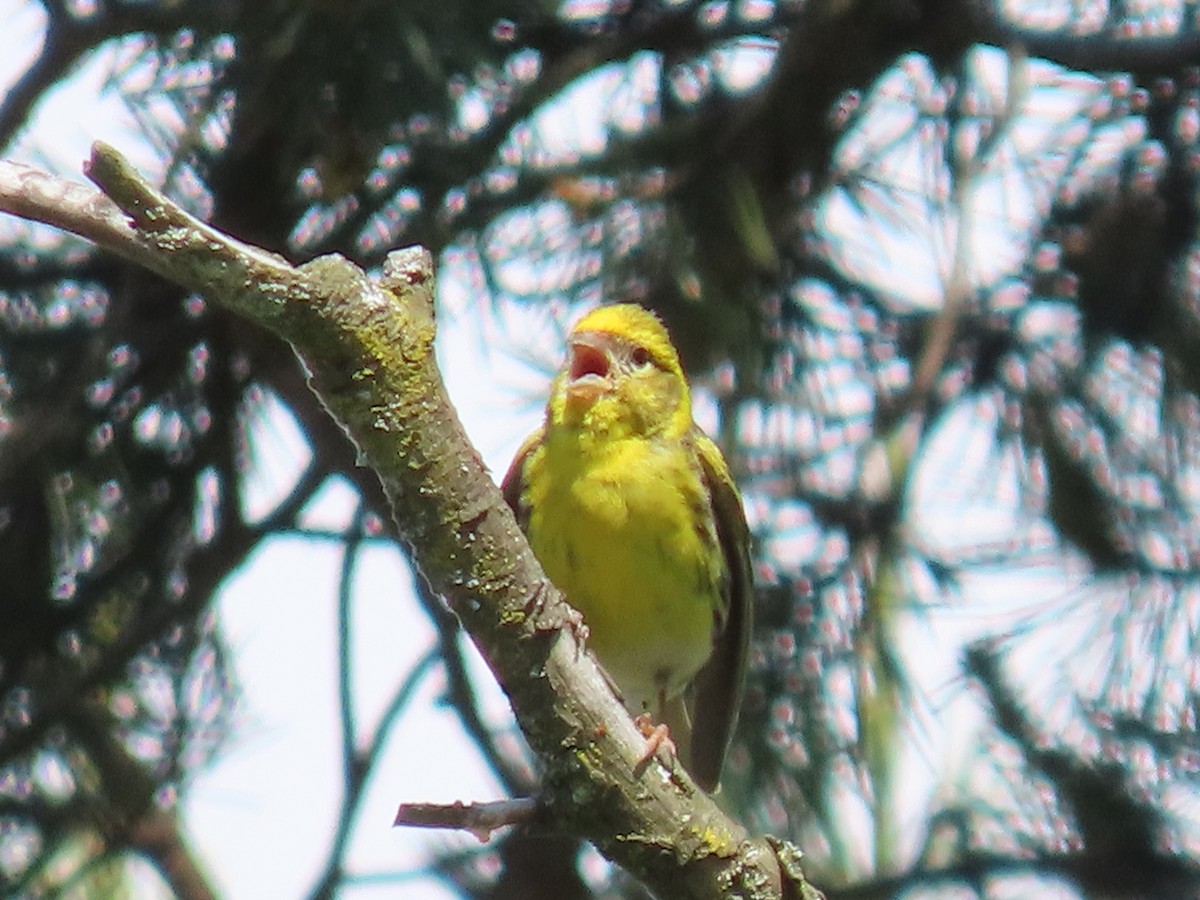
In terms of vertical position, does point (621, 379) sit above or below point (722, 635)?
above

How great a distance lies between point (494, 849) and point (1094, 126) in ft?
5.31

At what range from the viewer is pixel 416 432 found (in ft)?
5.47

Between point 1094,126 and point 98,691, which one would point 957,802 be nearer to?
→ point 1094,126

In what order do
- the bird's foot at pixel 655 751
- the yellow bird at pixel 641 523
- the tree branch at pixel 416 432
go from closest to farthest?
the tree branch at pixel 416 432 → the bird's foot at pixel 655 751 → the yellow bird at pixel 641 523

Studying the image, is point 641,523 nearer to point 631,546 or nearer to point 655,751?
point 631,546

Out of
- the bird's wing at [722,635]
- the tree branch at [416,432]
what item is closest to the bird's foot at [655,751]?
the tree branch at [416,432]

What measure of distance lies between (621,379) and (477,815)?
50.8 inches

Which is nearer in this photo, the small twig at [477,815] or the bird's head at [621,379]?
the small twig at [477,815]

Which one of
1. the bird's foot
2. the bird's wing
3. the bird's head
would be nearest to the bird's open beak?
the bird's head

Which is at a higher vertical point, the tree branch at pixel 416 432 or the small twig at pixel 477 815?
the tree branch at pixel 416 432

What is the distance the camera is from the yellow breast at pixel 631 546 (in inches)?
121

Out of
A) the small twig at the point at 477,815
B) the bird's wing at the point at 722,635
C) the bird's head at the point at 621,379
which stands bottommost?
the bird's wing at the point at 722,635

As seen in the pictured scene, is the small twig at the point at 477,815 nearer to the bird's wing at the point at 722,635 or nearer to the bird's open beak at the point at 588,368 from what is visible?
the bird's wing at the point at 722,635

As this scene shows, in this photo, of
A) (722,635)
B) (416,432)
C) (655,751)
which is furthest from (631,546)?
(416,432)
